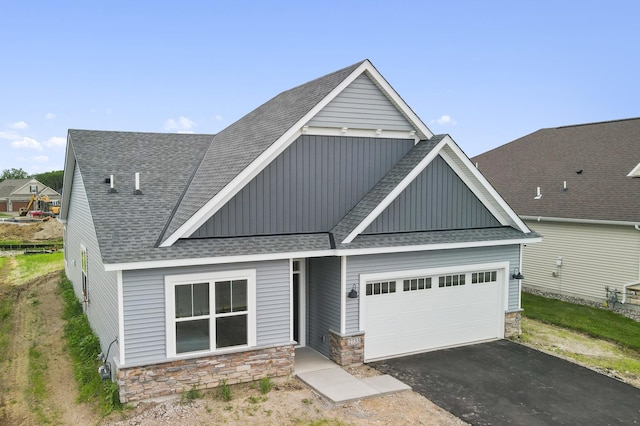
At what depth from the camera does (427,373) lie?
1177cm

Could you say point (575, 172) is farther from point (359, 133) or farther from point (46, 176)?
point (46, 176)

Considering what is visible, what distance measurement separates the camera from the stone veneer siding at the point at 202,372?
32.7 ft

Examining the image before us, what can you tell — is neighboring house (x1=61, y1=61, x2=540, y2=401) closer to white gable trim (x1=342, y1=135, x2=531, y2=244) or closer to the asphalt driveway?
white gable trim (x1=342, y1=135, x2=531, y2=244)

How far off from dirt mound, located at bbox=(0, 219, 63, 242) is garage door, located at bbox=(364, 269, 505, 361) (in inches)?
1506

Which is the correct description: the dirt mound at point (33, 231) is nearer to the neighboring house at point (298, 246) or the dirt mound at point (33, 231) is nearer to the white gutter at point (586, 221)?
the neighboring house at point (298, 246)

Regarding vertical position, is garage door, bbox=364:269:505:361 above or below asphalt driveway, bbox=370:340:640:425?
above

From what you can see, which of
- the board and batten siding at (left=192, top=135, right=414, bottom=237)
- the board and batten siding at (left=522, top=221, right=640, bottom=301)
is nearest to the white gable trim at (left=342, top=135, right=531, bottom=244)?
the board and batten siding at (left=192, top=135, right=414, bottom=237)

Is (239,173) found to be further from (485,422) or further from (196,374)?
(485,422)

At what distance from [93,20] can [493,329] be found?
62.4 ft

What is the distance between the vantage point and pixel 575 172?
22281mm

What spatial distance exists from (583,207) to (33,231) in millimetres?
42336

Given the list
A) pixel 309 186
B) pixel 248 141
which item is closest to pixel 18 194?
pixel 248 141

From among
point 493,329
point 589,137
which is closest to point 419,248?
point 493,329

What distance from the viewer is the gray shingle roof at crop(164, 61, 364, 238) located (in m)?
11.8
